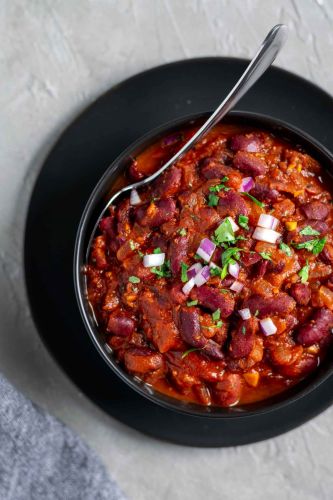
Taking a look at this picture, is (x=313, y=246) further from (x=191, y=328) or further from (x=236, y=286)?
(x=191, y=328)

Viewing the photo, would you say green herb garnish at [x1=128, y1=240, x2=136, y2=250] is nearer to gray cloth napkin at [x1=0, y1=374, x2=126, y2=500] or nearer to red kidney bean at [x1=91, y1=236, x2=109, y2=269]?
red kidney bean at [x1=91, y1=236, x2=109, y2=269]

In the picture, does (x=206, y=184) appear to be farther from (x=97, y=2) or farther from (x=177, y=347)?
(x=97, y=2)

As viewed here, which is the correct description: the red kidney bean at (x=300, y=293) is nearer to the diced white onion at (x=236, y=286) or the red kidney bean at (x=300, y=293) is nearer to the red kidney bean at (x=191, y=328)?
the diced white onion at (x=236, y=286)

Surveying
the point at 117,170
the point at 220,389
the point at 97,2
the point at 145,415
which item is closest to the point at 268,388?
the point at 220,389

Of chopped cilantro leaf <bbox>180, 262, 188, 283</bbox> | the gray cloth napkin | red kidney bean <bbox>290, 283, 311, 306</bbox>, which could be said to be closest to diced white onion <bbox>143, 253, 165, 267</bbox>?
chopped cilantro leaf <bbox>180, 262, 188, 283</bbox>

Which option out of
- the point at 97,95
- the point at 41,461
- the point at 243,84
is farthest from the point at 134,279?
the point at 97,95
